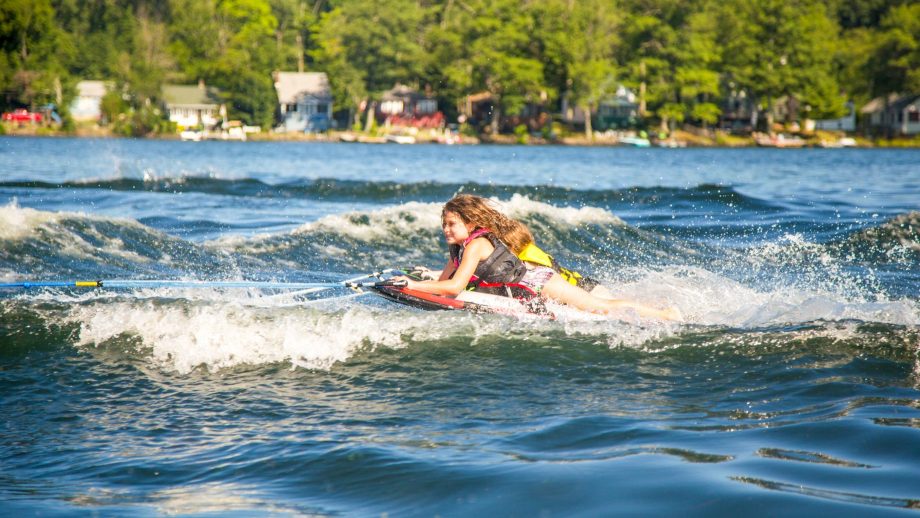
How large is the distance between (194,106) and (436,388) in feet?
269

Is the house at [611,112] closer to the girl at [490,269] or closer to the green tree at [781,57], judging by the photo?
the green tree at [781,57]

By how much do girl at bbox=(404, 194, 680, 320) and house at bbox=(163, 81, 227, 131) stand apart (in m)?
77.4

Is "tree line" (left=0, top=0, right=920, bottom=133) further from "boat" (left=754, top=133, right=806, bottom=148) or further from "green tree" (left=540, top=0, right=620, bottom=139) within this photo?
"boat" (left=754, top=133, right=806, bottom=148)

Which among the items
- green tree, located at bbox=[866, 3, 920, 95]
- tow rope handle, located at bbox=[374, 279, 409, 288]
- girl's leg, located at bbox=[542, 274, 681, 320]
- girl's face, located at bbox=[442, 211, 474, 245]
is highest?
green tree, located at bbox=[866, 3, 920, 95]

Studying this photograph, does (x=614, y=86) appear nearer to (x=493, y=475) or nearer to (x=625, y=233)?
(x=625, y=233)

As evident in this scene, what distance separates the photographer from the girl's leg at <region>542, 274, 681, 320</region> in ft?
27.3

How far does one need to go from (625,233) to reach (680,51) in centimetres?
6343

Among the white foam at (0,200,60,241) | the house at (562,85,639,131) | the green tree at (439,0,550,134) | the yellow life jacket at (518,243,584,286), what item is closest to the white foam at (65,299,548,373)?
the yellow life jacket at (518,243,584,286)

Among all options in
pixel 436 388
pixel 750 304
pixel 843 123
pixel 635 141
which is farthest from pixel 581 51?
pixel 436 388

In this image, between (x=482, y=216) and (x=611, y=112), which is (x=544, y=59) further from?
(x=482, y=216)

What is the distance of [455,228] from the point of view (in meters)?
8.18

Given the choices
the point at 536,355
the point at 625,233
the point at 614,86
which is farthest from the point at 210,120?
the point at 536,355

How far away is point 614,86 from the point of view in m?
79.6

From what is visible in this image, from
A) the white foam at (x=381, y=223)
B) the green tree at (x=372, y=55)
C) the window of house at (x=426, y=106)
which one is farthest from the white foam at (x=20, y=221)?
the window of house at (x=426, y=106)
